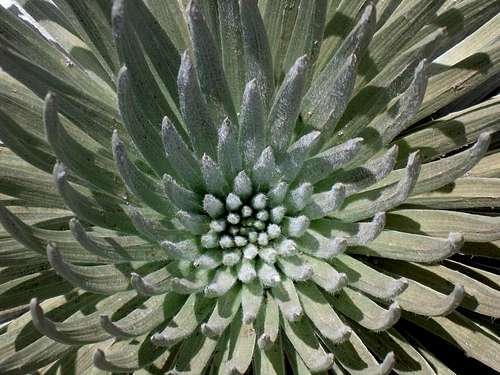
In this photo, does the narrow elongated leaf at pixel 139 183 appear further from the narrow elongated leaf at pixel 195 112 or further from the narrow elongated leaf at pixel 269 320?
the narrow elongated leaf at pixel 269 320

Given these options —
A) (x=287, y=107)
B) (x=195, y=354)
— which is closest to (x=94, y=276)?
(x=195, y=354)

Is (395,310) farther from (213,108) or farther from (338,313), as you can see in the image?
(213,108)

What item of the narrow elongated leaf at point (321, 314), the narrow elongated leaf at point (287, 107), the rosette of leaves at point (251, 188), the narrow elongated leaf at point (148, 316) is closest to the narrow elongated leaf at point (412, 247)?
the rosette of leaves at point (251, 188)

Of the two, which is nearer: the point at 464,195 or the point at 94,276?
the point at 94,276

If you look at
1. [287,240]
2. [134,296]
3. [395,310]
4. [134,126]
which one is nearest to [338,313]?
[287,240]

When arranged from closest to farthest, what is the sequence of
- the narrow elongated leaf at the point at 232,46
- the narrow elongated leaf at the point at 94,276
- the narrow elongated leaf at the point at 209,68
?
the narrow elongated leaf at the point at 94,276
the narrow elongated leaf at the point at 209,68
the narrow elongated leaf at the point at 232,46

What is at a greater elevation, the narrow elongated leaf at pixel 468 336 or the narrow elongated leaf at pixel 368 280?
the narrow elongated leaf at pixel 368 280

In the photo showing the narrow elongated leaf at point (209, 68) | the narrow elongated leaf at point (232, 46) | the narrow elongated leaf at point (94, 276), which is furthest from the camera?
the narrow elongated leaf at point (232, 46)

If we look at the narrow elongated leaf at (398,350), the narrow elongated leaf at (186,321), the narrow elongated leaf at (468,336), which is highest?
the narrow elongated leaf at (186,321)

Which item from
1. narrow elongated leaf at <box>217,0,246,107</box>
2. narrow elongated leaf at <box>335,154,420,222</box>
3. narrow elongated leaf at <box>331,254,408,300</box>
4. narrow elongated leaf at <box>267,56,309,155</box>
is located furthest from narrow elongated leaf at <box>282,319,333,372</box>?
narrow elongated leaf at <box>217,0,246,107</box>

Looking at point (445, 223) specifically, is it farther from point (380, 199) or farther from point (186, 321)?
point (186, 321)
